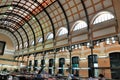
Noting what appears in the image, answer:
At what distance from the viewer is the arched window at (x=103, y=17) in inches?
665

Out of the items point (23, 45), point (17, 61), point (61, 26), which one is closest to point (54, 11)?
point (61, 26)

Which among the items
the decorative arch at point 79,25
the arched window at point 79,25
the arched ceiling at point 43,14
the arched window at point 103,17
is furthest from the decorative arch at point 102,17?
the arched window at point 79,25

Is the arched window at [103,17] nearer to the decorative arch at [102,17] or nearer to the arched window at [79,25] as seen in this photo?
the decorative arch at [102,17]

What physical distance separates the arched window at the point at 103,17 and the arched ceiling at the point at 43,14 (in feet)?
1.97

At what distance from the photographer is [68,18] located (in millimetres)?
22609

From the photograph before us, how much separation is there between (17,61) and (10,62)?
267 cm

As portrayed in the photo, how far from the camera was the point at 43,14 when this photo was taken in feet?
86.9

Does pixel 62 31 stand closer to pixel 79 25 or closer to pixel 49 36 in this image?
pixel 49 36

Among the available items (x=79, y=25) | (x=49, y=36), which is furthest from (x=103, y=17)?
(x=49, y=36)

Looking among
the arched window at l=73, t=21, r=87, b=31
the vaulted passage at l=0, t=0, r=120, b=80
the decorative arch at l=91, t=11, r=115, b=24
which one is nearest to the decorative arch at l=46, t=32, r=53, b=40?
the vaulted passage at l=0, t=0, r=120, b=80

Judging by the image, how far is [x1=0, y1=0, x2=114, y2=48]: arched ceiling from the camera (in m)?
19.1

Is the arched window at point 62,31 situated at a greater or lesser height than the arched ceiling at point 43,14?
lesser

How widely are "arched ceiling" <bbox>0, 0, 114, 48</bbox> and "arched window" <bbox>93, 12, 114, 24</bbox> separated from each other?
0.60m

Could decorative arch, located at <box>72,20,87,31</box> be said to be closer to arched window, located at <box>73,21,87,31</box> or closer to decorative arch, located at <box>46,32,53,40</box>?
arched window, located at <box>73,21,87,31</box>
